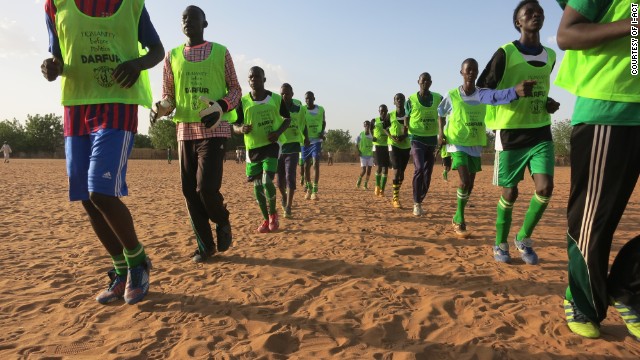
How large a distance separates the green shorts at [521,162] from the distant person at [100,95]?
3.25m

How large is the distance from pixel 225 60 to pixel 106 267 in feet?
7.63

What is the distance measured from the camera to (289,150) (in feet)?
22.7

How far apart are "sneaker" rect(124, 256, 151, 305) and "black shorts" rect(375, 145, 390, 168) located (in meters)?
7.35

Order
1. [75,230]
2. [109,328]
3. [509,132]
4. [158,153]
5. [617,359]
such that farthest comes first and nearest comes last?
[158,153], [75,230], [509,132], [109,328], [617,359]

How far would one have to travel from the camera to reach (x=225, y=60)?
3670mm

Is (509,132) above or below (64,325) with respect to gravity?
above

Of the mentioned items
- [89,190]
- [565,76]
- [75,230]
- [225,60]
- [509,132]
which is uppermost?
[225,60]

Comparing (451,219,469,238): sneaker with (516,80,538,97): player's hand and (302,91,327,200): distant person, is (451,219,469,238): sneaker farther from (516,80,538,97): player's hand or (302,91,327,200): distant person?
(302,91,327,200): distant person

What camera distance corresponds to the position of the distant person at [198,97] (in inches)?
140

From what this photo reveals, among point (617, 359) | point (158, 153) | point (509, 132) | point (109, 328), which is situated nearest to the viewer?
point (617, 359)

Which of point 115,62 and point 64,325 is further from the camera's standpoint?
point 115,62

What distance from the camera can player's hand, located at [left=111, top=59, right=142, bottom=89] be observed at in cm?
254

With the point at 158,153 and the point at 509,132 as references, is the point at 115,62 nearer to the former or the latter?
the point at 509,132

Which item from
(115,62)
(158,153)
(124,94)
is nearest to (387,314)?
(124,94)
